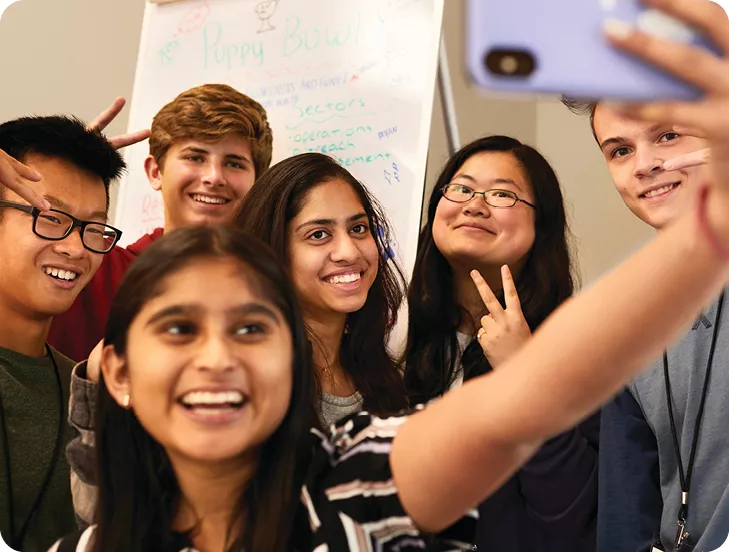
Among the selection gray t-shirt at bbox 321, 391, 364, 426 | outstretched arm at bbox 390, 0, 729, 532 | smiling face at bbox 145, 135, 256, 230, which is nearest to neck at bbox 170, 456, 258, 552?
outstretched arm at bbox 390, 0, 729, 532

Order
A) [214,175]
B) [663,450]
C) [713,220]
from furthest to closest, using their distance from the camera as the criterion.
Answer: [214,175] → [663,450] → [713,220]

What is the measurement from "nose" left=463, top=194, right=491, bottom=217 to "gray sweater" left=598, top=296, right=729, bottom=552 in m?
0.44

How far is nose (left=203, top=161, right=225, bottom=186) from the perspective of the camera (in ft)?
6.44

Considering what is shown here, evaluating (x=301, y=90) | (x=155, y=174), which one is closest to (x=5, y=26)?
(x=155, y=174)

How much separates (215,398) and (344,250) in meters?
0.64

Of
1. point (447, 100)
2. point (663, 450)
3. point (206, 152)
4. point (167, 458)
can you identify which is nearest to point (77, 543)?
point (167, 458)

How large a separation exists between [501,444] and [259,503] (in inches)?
13.4

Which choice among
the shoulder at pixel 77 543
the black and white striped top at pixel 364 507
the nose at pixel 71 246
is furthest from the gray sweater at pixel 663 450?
the nose at pixel 71 246

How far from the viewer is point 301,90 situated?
7.16ft

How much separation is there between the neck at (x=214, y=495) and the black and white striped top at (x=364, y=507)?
0.09 metres

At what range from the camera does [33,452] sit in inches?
53.1

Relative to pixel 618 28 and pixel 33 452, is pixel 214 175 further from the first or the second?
pixel 618 28

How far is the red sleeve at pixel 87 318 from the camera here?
1.85 meters

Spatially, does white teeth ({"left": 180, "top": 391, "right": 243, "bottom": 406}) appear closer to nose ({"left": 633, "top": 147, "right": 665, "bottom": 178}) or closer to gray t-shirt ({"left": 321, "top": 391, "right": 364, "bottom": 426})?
gray t-shirt ({"left": 321, "top": 391, "right": 364, "bottom": 426})
